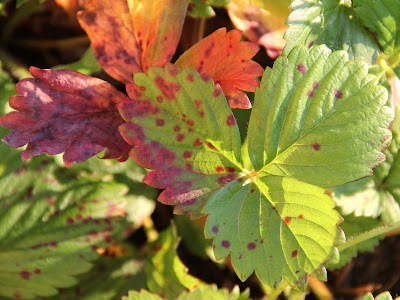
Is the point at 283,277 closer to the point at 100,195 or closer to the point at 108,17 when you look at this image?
the point at 100,195

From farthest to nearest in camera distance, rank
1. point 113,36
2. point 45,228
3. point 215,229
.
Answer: point 45,228 < point 113,36 < point 215,229

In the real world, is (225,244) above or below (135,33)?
below

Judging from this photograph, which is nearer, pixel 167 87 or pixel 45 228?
pixel 167 87

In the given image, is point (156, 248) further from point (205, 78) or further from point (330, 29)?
point (330, 29)

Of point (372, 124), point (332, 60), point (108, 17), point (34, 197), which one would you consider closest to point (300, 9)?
point (332, 60)

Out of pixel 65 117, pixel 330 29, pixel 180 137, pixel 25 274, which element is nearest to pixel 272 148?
pixel 180 137

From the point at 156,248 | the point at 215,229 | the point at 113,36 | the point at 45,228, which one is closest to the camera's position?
the point at 215,229
